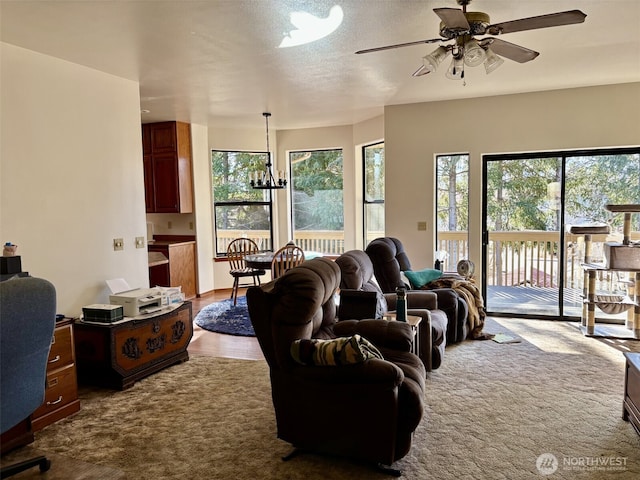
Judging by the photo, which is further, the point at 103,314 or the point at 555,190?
the point at 555,190

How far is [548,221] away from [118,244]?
4.67 metres

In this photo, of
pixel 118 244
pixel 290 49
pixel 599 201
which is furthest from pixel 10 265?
pixel 599 201

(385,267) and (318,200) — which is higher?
(318,200)

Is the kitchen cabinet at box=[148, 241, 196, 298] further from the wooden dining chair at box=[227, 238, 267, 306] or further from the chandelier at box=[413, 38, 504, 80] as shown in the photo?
→ the chandelier at box=[413, 38, 504, 80]

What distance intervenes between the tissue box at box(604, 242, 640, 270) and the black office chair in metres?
4.73

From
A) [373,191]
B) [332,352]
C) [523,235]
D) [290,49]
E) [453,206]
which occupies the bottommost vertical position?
[332,352]

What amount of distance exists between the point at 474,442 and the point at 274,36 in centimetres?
298

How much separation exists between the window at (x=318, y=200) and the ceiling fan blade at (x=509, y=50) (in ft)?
14.5

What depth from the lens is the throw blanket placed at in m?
4.42

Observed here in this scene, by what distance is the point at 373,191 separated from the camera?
22.1ft

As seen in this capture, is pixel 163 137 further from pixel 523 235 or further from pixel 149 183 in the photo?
pixel 523 235

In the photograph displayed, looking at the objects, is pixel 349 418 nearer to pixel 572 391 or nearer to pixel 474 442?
pixel 474 442

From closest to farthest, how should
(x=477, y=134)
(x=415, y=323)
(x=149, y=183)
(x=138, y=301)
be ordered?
(x=415, y=323) < (x=138, y=301) < (x=477, y=134) < (x=149, y=183)

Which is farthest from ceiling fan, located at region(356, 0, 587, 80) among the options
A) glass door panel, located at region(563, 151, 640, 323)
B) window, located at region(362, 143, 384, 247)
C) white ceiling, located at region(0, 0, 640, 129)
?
window, located at region(362, 143, 384, 247)
